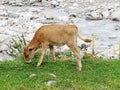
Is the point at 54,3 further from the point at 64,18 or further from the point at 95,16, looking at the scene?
the point at 95,16

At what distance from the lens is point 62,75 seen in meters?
11.2

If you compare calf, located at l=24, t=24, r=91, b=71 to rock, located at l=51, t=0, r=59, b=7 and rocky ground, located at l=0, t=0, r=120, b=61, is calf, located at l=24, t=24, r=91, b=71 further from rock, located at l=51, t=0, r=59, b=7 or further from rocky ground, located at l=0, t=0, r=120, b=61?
rock, located at l=51, t=0, r=59, b=7

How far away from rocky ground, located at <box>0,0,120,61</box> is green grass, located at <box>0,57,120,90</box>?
4.61 metres

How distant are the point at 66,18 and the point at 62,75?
13733 mm

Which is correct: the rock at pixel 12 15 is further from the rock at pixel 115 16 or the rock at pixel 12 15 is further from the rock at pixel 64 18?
the rock at pixel 115 16

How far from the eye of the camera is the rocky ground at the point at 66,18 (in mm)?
20300

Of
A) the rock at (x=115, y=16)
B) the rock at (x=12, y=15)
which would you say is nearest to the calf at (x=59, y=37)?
the rock at (x=115, y=16)

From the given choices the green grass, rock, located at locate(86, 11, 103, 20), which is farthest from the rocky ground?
the green grass

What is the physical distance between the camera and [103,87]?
33.9ft

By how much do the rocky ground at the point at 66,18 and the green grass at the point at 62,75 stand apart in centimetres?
461

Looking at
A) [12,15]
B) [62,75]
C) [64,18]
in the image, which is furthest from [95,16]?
[62,75]

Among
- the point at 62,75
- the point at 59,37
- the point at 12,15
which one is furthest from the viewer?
the point at 12,15

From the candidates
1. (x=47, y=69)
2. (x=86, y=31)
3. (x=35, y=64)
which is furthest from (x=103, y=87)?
(x=86, y=31)

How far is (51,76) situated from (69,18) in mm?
14174
